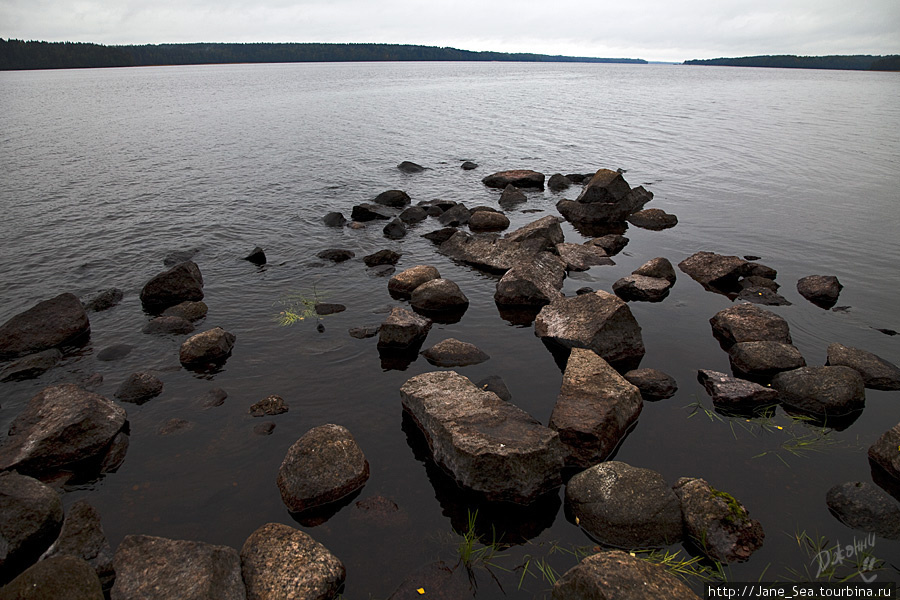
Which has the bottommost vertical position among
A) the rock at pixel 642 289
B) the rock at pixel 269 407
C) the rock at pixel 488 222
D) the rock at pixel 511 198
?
the rock at pixel 511 198

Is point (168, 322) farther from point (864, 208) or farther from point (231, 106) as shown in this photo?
point (231, 106)

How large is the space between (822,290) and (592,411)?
10971mm

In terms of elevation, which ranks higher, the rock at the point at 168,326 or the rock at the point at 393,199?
the rock at the point at 168,326

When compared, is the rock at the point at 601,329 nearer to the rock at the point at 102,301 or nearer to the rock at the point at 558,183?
the rock at the point at 102,301

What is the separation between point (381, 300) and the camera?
1541 cm

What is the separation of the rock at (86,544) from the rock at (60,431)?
2.28m

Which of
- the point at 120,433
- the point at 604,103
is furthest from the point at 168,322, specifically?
the point at 604,103

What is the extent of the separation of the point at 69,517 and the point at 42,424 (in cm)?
307

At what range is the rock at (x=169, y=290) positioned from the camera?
14.9 meters

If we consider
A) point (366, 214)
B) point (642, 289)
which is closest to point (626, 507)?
point (642, 289)

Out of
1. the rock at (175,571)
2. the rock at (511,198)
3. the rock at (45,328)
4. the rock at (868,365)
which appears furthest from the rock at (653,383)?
the rock at (511,198)

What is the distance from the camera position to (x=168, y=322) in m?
13.7

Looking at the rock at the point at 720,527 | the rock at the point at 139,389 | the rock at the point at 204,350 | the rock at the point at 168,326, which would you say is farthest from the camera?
the rock at the point at 168,326

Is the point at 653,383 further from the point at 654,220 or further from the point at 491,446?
the point at 654,220
